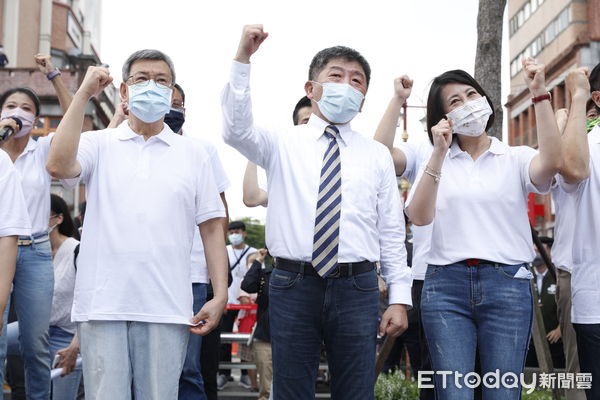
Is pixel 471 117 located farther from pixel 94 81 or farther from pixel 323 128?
pixel 94 81

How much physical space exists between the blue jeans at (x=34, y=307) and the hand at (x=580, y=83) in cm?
372

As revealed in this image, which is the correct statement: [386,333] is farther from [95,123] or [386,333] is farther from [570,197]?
[95,123]

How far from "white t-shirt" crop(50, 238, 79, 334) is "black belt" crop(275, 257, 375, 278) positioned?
10.6 feet

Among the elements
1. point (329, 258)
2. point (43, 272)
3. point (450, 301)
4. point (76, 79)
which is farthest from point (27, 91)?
point (76, 79)

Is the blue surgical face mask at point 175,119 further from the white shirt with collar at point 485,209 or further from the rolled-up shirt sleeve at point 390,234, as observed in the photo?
the white shirt with collar at point 485,209

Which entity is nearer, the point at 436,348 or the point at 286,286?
the point at 286,286

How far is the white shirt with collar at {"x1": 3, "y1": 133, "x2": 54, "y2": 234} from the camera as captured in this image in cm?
601

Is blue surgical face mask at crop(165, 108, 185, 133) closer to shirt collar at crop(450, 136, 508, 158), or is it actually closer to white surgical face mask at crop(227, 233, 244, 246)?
shirt collar at crop(450, 136, 508, 158)

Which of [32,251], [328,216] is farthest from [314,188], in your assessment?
[32,251]

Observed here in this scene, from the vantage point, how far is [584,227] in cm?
477

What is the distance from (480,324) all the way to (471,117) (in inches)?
46.2

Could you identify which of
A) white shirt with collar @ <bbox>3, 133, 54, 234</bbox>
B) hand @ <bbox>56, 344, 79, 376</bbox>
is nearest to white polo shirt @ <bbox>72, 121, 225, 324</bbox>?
hand @ <bbox>56, 344, 79, 376</bbox>

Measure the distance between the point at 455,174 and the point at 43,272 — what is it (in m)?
3.00

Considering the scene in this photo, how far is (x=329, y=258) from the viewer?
4.23 m
